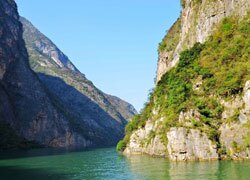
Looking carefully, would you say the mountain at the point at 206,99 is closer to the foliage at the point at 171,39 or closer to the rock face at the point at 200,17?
the rock face at the point at 200,17

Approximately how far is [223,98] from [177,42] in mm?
46221

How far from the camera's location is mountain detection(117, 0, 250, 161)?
5456 cm

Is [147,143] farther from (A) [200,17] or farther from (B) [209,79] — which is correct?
(A) [200,17]

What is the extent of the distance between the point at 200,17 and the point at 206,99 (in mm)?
29118

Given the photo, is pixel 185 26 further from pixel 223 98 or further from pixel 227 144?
pixel 227 144

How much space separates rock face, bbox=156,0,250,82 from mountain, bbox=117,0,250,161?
163 mm

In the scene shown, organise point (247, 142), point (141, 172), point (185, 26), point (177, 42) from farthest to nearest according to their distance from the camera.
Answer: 1. point (177, 42)
2. point (185, 26)
3. point (247, 142)
4. point (141, 172)

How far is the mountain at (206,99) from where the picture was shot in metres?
54.6

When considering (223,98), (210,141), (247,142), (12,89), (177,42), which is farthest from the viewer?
(12,89)

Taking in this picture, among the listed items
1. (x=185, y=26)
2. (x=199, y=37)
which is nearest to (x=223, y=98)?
(x=199, y=37)

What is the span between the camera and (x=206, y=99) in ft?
200

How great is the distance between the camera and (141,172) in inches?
1857

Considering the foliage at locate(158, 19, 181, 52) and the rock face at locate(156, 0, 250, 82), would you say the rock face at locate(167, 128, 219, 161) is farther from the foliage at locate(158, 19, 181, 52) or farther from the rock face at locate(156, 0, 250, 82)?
the foliage at locate(158, 19, 181, 52)

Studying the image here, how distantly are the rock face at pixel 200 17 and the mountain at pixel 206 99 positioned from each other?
163 millimetres
